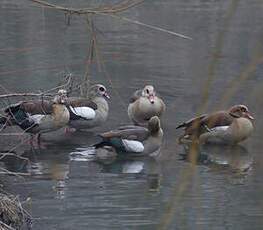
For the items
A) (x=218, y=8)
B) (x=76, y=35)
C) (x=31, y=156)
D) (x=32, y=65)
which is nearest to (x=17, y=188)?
(x=31, y=156)

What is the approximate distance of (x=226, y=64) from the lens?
15992mm

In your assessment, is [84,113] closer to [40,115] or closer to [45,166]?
[40,115]

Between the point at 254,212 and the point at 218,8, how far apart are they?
69.8 feet

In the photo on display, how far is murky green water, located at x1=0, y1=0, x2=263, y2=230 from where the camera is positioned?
2.44 m

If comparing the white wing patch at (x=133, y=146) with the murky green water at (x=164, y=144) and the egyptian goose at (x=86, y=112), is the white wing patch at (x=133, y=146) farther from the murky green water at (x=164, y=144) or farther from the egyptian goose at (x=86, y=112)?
the egyptian goose at (x=86, y=112)

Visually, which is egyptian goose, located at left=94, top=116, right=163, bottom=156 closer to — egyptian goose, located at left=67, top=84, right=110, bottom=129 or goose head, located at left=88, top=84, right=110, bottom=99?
egyptian goose, located at left=67, top=84, right=110, bottom=129

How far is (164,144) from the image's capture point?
10133 mm

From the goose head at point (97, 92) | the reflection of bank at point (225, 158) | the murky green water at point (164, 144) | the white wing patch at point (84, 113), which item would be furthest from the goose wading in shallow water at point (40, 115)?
the reflection of bank at point (225, 158)

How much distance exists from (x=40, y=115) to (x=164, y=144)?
1.48 meters

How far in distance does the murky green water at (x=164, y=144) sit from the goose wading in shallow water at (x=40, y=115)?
10.3 inches

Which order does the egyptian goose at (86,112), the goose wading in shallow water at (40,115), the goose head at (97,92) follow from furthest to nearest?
1. the goose head at (97,92)
2. the egyptian goose at (86,112)
3. the goose wading in shallow water at (40,115)

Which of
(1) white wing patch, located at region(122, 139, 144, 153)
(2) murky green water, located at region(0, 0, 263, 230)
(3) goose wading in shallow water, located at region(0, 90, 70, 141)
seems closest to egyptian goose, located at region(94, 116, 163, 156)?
(1) white wing patch, located at region(122, 139, 144, 153)

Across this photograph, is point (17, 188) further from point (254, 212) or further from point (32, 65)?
point (32, 65)

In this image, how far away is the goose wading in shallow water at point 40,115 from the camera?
1005 cm
